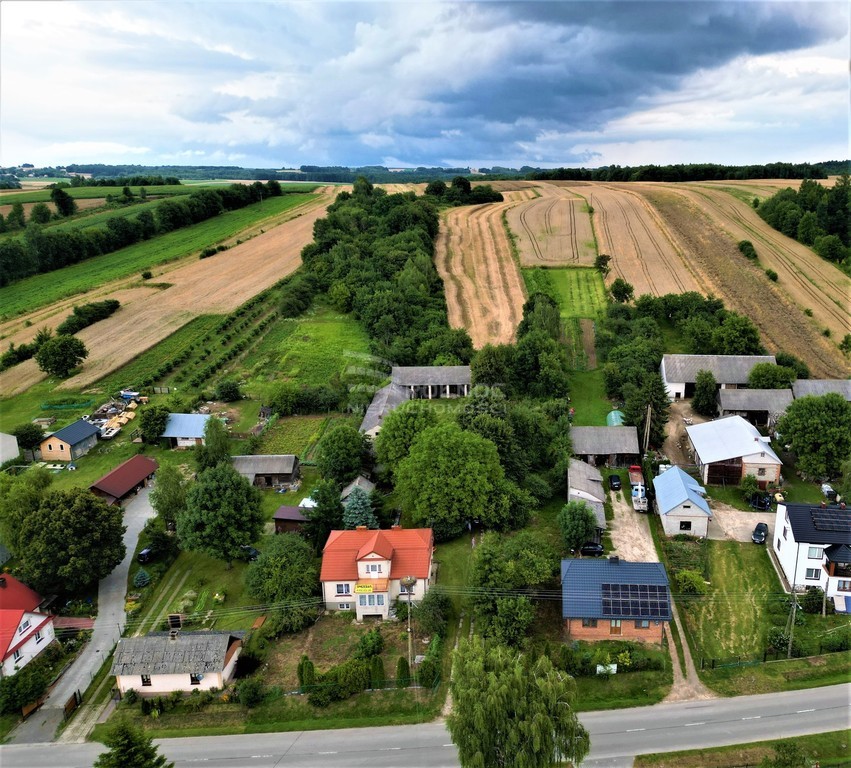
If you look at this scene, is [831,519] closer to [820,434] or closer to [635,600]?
[820,434]

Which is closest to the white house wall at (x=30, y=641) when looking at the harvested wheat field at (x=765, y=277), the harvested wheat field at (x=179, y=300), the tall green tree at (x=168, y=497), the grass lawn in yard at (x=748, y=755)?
the tall green tree at (x=168, y=497)

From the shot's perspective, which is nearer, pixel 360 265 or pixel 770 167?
pixel 360 265

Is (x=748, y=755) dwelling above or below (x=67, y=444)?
below

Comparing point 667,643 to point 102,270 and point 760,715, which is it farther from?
point 102,270

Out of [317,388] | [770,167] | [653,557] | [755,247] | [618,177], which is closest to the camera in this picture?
[653,557]

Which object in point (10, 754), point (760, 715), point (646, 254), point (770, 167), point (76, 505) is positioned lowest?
point (10, 754)

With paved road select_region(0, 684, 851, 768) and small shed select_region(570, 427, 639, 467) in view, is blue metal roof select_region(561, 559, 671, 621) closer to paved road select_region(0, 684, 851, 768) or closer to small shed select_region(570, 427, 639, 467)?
paved road select_region(0, 684, 851, 768)

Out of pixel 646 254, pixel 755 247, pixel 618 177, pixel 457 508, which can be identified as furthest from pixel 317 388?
pixel 618 177

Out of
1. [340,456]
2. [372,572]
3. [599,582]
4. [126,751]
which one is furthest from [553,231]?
[126,751]
